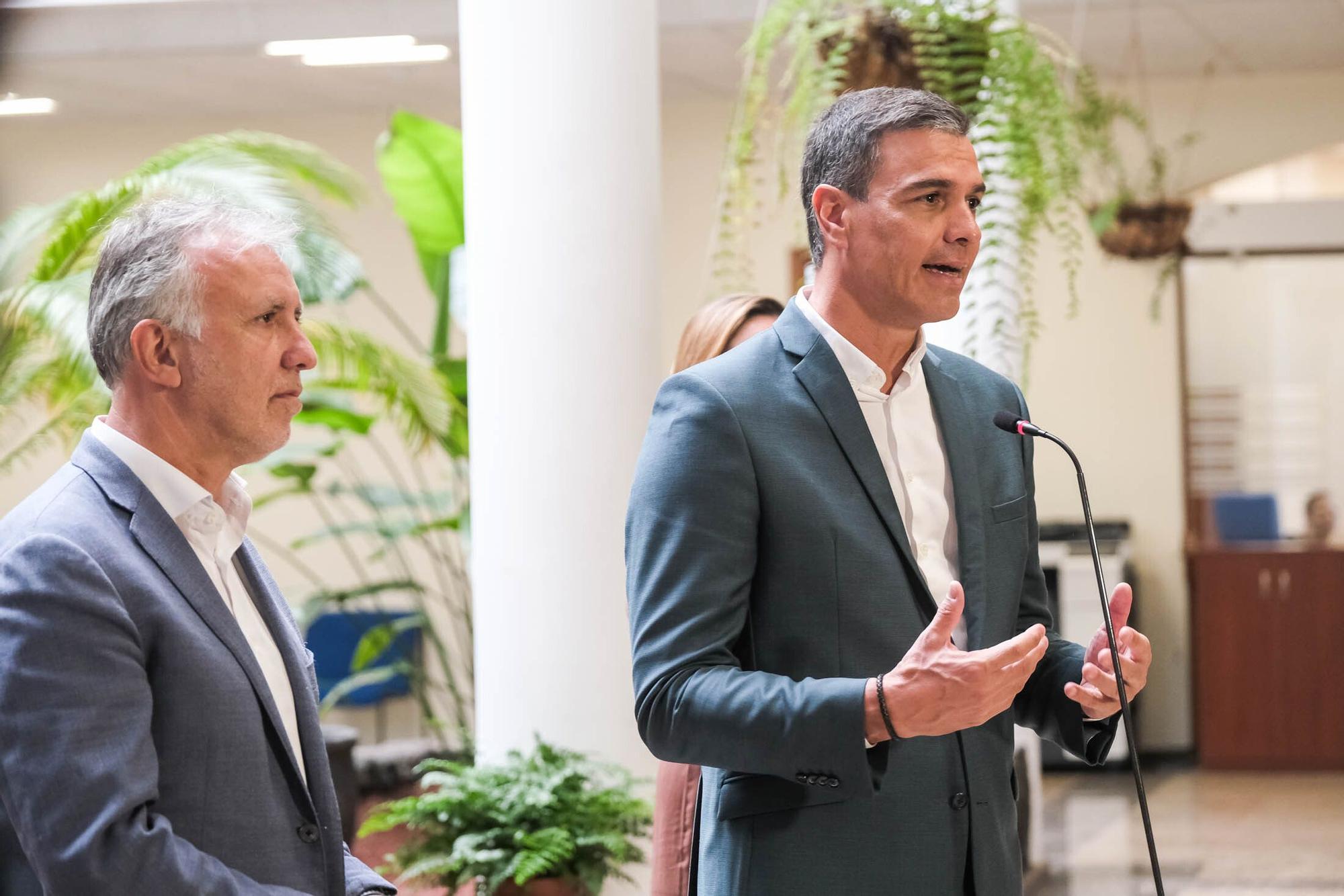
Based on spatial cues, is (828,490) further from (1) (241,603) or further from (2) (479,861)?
(2) (479,861)

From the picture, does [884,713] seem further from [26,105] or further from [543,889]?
[26,105]

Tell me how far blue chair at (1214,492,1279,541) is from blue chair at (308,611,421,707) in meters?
4.47

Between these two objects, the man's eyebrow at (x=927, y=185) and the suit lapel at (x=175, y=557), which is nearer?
the suit lapel at (x=175, y=557)

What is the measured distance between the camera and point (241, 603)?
1535 mm

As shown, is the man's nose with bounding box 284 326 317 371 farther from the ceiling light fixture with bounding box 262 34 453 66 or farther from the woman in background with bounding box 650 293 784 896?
the ceiling light fixture with bounding box 262 34 453 66

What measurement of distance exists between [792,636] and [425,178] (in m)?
3.65

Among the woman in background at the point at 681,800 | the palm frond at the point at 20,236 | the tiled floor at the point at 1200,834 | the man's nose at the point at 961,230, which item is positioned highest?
the palm frond at the point at 20,236

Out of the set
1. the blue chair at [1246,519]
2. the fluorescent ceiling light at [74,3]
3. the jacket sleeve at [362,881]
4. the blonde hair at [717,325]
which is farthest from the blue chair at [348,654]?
the jacket sleeve at [362,881]

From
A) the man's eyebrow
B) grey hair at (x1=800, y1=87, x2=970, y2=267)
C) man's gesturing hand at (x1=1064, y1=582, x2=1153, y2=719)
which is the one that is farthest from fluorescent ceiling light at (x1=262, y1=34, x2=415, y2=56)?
man's gesturing hand at (x1=1064, y1=582, x2=1153, y2=719)

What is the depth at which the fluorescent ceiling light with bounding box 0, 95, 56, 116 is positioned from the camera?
7969 mm

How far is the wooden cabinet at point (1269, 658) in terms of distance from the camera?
7.74 meters

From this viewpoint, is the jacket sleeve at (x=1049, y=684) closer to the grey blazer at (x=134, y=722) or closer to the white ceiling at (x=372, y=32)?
the grey blazer at (x=134, y=722)

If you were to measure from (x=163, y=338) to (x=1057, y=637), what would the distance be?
1.02m

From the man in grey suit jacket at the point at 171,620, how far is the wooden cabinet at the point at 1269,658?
23.1ft
